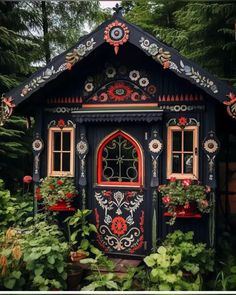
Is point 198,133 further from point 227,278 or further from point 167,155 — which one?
point 227,278

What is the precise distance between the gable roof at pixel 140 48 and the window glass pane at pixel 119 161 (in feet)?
5.24

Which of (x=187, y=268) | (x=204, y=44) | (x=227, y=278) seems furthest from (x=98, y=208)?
(x=204, y=44)

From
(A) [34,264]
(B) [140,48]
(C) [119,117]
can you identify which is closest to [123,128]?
(C) [119,117]

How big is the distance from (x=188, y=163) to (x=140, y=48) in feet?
7.09

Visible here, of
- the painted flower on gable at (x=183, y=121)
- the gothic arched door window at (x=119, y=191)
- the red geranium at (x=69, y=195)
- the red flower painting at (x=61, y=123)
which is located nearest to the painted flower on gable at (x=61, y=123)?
the red flower painting at (x=61, y=123)

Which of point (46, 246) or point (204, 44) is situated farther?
point (204, 44)

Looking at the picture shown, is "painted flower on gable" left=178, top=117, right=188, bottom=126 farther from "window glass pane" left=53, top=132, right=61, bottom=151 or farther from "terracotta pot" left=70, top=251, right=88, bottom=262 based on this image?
"terracotta pot" left=70, top=251, right=88, bottom=262

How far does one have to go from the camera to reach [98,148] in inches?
286

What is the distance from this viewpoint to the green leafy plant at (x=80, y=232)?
21.8 feet

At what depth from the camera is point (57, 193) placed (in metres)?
7.14

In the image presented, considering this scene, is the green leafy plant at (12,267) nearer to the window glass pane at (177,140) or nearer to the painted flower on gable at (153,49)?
the window glass pane at (177,140)

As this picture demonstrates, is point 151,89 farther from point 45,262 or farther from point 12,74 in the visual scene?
point 12,74

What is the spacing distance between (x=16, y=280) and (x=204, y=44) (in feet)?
25.0

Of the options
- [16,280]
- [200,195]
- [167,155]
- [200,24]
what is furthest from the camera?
[200,24]
